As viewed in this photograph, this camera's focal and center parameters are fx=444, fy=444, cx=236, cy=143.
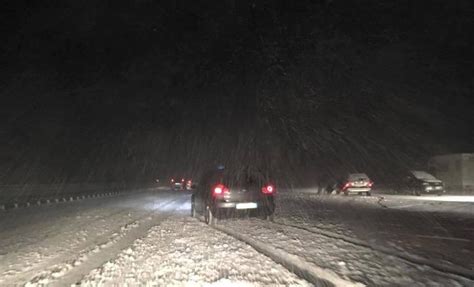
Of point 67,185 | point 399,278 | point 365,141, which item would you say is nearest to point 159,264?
point 399,278

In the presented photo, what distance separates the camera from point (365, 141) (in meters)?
54.6

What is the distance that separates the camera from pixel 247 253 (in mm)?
8367

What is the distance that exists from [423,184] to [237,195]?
18383 mm

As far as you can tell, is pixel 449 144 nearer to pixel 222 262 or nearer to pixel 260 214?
pixel 260 214

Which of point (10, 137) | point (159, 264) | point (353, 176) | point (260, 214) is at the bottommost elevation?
point (159, 264)

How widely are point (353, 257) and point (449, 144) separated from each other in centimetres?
4317

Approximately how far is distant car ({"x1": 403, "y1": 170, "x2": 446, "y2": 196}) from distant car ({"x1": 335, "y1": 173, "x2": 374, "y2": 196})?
262 cm

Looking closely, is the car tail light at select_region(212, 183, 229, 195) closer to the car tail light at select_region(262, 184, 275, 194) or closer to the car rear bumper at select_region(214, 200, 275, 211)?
the car rear bumper at select_region(214, 200, 275, 211)

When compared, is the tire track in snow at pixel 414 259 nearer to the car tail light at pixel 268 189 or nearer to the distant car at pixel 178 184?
the car tail light at pixel 268 189

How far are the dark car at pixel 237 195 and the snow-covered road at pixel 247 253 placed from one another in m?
0.50

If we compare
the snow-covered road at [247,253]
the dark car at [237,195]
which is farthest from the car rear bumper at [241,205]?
the snow-covered road at [247,253]

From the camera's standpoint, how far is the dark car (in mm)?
12641

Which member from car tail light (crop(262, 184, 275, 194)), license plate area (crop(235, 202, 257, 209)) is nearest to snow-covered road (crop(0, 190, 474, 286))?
license plate area (crop(235, 202, 257, 209))

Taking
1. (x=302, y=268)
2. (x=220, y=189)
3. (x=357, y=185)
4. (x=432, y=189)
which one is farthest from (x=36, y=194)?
(x=302, y=268)
